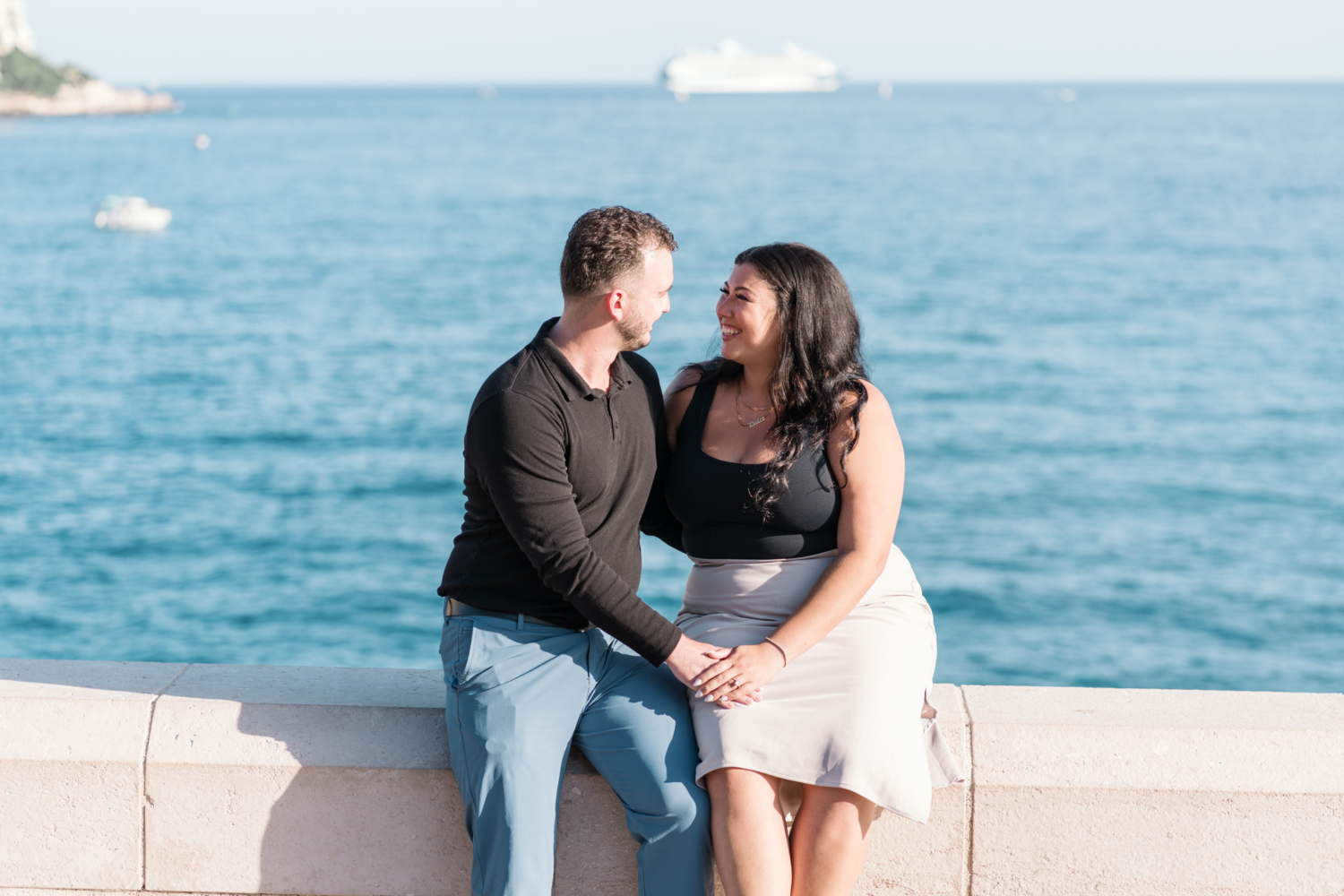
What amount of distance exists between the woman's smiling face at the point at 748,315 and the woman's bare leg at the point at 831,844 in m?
1.10

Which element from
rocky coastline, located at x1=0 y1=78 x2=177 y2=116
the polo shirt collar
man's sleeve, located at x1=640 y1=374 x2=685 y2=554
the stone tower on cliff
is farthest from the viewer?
rocky coastline, located at x1=0 y1=78 x2=177 y2=116

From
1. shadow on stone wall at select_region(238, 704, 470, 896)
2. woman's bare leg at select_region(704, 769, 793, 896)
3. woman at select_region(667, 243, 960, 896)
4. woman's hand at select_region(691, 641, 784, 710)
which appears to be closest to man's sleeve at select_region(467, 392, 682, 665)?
woman's hand at select_region(691, 641, 784, 710)

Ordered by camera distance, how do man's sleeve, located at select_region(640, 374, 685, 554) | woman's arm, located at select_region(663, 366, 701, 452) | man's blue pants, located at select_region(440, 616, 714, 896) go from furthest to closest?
1. woman's arm, located at select_region(663, 366, 701, 452)
2. man's sleeve, located at select_region(640, 374, 685, 554)
3. man's blue pants, located at select_region(440, 616, 714, 896)

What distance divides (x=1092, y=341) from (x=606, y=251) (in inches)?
992

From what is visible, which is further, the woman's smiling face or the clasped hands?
the woman's smiling face

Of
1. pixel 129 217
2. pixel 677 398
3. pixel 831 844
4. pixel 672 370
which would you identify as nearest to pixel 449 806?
pixel 831 844

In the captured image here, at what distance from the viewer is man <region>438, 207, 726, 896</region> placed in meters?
2.44

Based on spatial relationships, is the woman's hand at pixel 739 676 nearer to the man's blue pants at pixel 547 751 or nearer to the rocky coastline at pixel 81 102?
the man's blue pants at pixel 547 751

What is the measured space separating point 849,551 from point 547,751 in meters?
0.84

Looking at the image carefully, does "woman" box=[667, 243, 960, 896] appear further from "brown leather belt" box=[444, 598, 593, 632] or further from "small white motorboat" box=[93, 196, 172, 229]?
"small white motorboat" box=[93, 196, 172, 229]

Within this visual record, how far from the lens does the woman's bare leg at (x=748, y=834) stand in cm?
240

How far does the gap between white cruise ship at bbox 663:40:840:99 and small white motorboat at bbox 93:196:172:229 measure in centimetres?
11745

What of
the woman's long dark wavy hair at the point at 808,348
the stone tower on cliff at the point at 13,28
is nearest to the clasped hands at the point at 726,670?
the woman's long dark wavy hair at the point at 808,348

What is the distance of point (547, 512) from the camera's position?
2.53 metres
